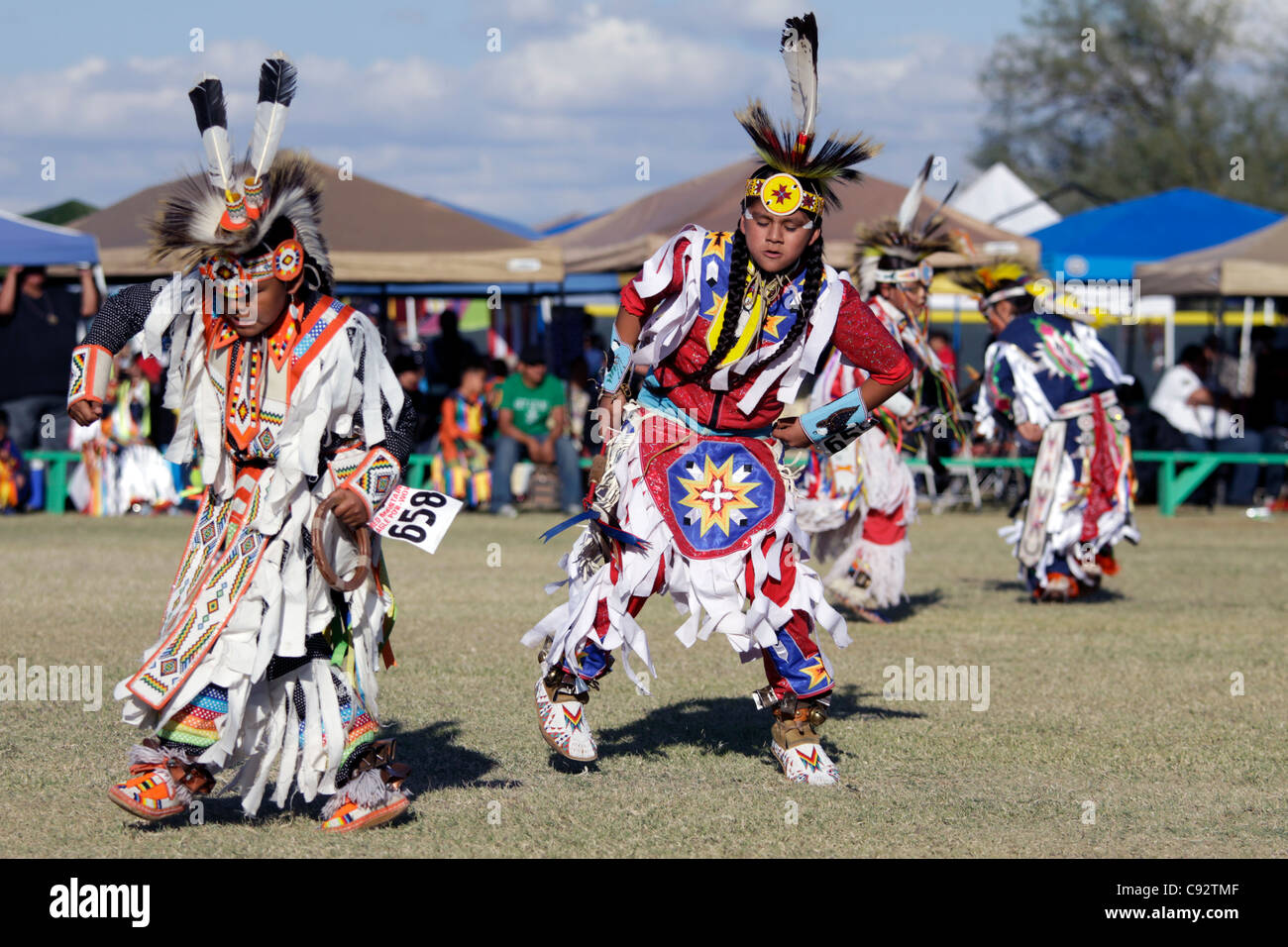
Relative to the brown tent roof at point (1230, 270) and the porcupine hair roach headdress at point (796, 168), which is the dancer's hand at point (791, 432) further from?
the brown tent roof at point (1230, 270)

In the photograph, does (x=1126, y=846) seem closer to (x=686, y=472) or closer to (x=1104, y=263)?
(x=686, y=472)

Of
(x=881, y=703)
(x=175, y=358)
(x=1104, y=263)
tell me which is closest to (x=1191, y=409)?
(x=1104, y=263)

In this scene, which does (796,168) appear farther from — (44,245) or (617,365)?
(44,245)

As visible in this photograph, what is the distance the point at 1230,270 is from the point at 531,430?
6.38 metres

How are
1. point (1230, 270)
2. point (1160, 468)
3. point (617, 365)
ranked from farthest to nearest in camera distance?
point (1160, 468) → point (1230, 270) → point (617, 365)

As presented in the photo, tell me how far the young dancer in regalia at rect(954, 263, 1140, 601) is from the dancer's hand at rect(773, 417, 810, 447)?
4326 mm

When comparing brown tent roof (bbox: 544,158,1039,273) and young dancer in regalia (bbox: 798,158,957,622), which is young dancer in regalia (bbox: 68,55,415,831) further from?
brown tent roof (bbox: 544,158,1039,273)

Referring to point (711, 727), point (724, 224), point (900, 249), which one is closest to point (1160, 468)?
point (724, 224)

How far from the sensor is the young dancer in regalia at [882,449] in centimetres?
851

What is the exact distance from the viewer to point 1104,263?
17516mm

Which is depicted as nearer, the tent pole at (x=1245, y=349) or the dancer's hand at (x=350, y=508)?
the dancer's hand at (x=350, y=508)

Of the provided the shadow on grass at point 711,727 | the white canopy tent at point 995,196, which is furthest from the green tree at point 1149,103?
the shadow on grass at point 711,727

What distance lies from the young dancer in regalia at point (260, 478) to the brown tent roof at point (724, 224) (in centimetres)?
998

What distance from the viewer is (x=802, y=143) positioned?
5027 millimetres
